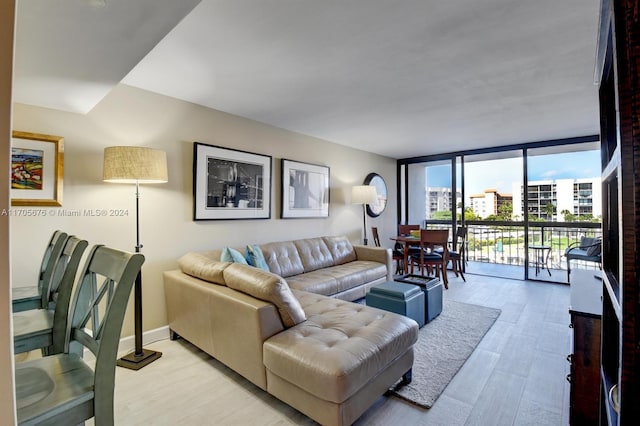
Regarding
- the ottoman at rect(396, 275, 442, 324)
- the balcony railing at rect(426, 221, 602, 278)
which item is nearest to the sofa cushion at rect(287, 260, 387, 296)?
the ottoman at rect(396, 275, 442, 324)

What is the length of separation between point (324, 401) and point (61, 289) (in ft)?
4.69

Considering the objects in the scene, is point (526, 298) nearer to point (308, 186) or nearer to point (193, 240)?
point (308, 186)

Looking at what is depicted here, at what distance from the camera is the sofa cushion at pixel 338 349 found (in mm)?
1511

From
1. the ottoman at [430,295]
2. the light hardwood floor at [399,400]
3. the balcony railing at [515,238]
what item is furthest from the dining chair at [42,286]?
the balcony railing at [515,238]

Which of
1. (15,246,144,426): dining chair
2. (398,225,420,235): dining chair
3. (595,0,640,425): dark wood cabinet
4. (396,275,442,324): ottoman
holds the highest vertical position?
(595,0,640,425): dark wood cabinet

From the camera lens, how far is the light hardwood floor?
5.70 feet

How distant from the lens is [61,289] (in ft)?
4.81

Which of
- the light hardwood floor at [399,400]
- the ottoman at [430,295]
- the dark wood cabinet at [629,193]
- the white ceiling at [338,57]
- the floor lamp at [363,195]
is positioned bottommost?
the light hardwood floor at [399,400]

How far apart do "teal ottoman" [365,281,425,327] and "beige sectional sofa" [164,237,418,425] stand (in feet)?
2.09

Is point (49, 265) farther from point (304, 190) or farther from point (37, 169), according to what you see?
point (304, 190)

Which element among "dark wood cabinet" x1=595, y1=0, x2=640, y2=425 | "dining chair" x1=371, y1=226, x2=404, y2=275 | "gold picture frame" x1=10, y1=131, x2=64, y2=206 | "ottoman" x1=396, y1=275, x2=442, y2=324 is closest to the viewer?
"dark wood cabinet" x1=595, y1=0, x2=640, y2=425

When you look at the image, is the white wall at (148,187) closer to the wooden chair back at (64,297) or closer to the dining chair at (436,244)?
the wooden chair back at (64,297)

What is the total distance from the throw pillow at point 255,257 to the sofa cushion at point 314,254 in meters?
0.73

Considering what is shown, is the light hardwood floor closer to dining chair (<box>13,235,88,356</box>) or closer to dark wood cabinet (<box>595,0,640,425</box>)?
dining chair (<box>13,235,88,356</box>)
